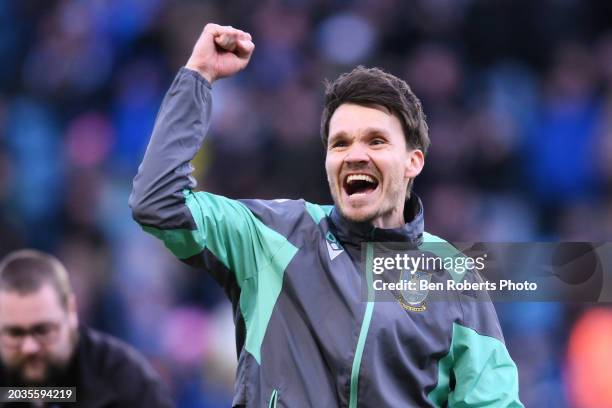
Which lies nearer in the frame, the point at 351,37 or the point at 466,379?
the point at 466,379

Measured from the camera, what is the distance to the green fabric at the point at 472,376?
3596 millimetres

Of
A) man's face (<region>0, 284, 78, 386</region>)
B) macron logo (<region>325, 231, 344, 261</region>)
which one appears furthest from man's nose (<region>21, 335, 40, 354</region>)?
macron logo (<region>325, 231, 344, 261</region>)

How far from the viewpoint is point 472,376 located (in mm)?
3617

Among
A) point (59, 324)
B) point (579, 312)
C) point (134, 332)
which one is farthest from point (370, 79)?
point (134, 332)

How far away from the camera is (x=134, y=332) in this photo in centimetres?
764

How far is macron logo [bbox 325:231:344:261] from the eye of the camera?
3670mm

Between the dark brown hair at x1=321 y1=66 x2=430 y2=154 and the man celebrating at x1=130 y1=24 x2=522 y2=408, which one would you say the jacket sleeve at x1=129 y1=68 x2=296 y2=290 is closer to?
the man celebrating at x1=130 y1=24 x2=522 y2=408

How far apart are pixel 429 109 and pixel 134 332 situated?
2.60m

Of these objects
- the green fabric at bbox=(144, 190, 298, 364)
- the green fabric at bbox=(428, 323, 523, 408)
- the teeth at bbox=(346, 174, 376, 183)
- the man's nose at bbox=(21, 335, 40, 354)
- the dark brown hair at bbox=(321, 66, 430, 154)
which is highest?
the dark brown hair at bbox=(321, 66, 430, 154)

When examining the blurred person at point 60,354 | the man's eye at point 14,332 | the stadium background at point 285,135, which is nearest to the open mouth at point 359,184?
the blurred person at point 60,354

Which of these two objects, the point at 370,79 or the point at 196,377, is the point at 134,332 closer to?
the point at 196,377

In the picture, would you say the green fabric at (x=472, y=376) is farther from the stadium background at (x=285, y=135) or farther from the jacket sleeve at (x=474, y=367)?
A: the stadium background at (x=285, y=135)

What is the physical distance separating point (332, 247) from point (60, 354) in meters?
1.34

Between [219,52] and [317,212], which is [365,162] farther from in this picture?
[219,52]
